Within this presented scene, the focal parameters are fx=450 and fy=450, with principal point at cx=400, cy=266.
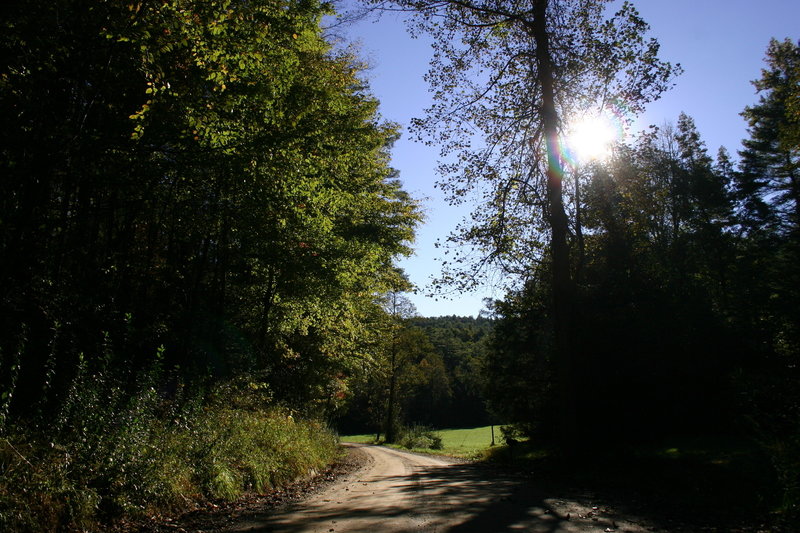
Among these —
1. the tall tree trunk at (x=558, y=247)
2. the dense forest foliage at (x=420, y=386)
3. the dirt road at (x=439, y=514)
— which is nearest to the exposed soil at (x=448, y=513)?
the dirt road at (x=439, y=514)

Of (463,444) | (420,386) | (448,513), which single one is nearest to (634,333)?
(448,513)

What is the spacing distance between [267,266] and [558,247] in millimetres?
8131

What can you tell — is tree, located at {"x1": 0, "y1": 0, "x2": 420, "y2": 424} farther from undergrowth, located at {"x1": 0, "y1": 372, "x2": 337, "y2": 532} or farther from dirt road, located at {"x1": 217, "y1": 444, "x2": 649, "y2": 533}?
dirt road, located at {"x1": 217, "y1": 444, "x2": 649, "y2": 533}

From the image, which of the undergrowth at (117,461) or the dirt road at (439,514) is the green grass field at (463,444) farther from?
the undergrowth at (117,461)

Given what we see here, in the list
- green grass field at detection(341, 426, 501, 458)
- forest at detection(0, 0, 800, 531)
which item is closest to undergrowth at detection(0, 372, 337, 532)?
forest at detection(0, 0, 800, 531)

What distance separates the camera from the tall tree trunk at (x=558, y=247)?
11828mm

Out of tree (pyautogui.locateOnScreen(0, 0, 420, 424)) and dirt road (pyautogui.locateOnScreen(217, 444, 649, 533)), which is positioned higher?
tree (pyautogui.locateOnScreen(0, 0, 420, 424))

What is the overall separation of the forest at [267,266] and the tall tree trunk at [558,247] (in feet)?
0.21

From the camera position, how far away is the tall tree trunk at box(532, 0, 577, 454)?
11.8 meters

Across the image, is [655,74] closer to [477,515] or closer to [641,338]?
[641,338]

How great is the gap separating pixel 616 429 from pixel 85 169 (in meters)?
16.2

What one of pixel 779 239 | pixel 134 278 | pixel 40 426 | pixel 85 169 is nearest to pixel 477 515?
pixel 40 426

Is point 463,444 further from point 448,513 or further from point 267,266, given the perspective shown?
point 448,513

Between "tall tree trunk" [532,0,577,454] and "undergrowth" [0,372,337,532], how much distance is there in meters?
7.33
